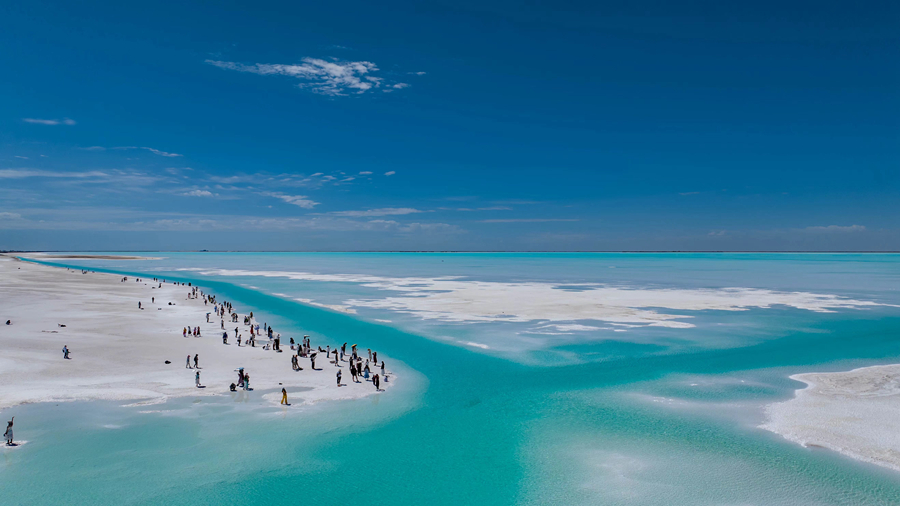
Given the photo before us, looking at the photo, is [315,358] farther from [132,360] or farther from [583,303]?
[583,303]

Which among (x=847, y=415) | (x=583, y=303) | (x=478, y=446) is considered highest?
(x=583, y=303)

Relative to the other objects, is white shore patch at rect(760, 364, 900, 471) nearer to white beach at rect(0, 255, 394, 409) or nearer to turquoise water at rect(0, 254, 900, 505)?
turquoise water at rect(0, 254, 900, 505)

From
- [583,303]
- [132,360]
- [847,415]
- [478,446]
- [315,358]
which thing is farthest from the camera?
[583,303]

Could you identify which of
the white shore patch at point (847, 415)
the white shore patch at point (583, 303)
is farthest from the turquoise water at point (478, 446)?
the white shore patch at point (583, 303)

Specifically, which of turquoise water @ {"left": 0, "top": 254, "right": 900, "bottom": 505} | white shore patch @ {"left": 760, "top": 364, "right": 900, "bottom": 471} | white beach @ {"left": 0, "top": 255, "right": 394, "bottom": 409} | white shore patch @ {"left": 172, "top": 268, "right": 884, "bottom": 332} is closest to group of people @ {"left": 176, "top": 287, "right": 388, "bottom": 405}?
white beach @ {"left": 0, "top": 255, "right": 394, "bottom": 409}

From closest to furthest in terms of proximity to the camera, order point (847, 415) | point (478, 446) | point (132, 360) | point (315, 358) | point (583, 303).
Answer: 1. point (478, 446)
2. point (847, 415)
3. point (132, 360)
4. point (315, 358)
5. point (583, 303)

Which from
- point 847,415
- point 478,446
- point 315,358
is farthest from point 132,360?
point 847,415

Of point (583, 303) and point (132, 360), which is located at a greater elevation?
point (583, 303)

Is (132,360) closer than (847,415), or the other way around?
(847,415)
